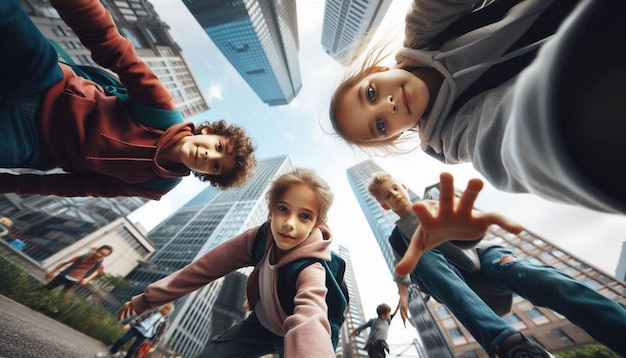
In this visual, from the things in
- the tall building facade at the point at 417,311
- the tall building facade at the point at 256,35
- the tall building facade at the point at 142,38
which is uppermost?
the tall building facade at the point at 256,35

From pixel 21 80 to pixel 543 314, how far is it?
3431 centimetres

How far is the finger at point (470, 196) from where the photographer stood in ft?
2.40

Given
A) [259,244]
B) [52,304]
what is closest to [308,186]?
[259,244]

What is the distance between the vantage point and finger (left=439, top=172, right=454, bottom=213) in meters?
0.72

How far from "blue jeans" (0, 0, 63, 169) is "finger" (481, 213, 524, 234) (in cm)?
257

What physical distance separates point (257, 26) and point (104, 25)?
192 ft

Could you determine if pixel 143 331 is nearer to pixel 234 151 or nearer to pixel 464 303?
pixel 234 151

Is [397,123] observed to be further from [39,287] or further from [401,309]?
[39,287]

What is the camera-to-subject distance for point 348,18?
5769cm

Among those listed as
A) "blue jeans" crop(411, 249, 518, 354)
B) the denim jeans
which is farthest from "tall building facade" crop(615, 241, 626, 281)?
"blue jeans" crop(411, 249, 518, 354)

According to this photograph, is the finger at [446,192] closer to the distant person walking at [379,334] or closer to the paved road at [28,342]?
the paved road at [28,342]

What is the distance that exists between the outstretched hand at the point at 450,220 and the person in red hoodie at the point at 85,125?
5.95 feet

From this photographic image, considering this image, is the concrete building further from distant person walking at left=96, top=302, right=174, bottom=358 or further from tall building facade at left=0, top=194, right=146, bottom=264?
distant person walking at left=96, top=302, right=174, bottom=358

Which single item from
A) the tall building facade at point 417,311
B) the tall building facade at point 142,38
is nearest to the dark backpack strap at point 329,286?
the tall building facade at point 417,311
